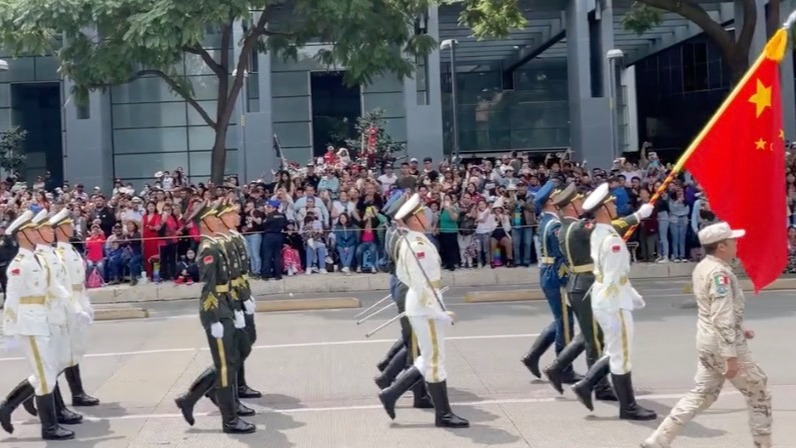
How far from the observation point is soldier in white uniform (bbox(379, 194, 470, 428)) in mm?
9078

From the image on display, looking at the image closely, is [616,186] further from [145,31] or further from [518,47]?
[518,47]

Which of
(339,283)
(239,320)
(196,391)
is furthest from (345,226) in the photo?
(196,391)

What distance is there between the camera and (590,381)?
9.34 meters

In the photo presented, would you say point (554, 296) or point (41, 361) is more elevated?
point (554, 296)

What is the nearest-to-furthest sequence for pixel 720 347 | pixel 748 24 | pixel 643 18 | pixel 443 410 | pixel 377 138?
pixel 720 347 < pixel 443 410 < pixel 748 24 < pixel 643 18 < pixel 377 138

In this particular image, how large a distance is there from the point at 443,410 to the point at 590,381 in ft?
4.24

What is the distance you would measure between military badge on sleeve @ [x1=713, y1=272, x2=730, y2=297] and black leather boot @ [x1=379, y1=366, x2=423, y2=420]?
2.92 meters

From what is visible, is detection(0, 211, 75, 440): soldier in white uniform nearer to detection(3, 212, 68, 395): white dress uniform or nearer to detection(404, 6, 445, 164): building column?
detection(3, 212, 68, 395): white dress uniform

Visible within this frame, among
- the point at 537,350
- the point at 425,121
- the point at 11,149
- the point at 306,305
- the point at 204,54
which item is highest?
the point at 204,54

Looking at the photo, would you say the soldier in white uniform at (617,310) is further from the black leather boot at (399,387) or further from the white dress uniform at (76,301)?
the white dress uniform at (76,301)

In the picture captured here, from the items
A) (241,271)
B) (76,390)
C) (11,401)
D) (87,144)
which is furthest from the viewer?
(87,144)

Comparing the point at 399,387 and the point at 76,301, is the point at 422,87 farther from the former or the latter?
the point at 399,387

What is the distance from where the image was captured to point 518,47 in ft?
132

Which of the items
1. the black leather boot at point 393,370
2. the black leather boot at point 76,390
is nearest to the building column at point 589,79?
the black leather boot at point 393,370
